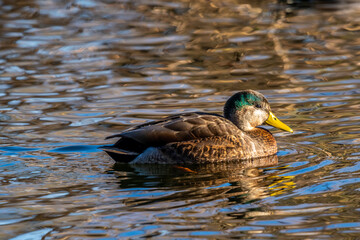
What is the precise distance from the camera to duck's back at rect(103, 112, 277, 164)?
8.46 m

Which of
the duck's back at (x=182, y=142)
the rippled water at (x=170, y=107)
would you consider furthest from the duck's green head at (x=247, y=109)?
the rippled water at (x=170, y=107)

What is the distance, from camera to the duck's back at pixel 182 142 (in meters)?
8.46

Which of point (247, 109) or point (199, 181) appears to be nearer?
point (199, 181)

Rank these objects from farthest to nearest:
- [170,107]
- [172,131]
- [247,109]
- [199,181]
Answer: [170,107], [247,109], [172,131], [199,181]

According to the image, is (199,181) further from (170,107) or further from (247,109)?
(170,107)

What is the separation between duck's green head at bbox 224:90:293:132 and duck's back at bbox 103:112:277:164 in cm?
49

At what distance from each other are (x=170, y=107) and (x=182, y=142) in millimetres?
2666

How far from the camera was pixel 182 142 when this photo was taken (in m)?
8.55

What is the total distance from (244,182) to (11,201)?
2.49 m

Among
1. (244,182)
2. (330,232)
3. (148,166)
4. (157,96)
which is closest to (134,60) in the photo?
(157,96)

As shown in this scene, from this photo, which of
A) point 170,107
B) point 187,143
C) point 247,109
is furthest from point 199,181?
point 170,107

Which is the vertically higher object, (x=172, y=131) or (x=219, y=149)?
(x=172, y=131)

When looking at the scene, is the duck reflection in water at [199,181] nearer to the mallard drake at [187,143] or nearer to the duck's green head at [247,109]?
the mallard drake at [187,143]

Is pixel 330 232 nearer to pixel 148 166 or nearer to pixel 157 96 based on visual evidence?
pixel 148 166
